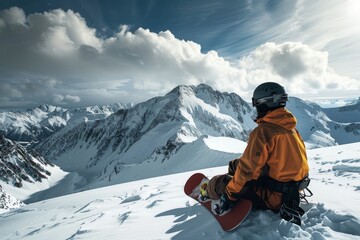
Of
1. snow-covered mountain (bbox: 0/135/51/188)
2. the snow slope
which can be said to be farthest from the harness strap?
snow-covered mountain (bbox: 0/135/51/188)

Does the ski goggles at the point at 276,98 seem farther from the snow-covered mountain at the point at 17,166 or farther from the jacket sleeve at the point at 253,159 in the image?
the snow-covered mountain at the point at 17,166

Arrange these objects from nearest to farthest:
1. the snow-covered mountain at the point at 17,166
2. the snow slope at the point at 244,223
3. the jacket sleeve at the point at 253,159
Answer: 1. the snow slope at the point at 244,223
2. the jacket sleeve at the point at 253,159
3. the snow-covered mountain at the point at 17,166

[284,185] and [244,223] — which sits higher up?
[284,185]

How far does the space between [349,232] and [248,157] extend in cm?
195

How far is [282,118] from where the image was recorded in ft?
15.7

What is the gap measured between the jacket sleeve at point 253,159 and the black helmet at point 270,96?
706mm

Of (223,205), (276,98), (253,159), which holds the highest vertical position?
(276,98)

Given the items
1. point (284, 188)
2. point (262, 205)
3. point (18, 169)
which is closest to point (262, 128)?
Result: point (284, 188)

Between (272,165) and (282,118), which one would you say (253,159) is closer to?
(272,165)

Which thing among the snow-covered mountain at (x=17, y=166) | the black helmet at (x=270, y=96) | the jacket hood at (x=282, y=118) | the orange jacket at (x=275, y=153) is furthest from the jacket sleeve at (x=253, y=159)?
the snow-covered mountain at (x=17, y=166)

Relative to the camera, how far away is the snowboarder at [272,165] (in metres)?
4.63

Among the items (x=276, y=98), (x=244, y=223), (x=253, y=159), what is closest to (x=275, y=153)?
(x=253, y=159)

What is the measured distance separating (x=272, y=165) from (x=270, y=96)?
1356 millimetres

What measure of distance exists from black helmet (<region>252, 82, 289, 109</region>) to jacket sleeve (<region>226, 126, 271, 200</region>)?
71cm
